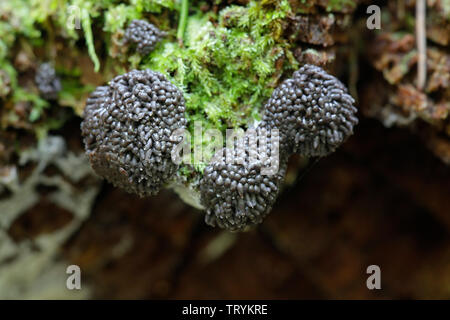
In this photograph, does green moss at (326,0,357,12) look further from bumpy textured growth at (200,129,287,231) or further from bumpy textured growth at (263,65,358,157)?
bumpy textured growth at (200,129,287,231)

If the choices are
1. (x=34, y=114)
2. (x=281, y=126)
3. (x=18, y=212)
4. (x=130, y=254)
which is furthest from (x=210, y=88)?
(x=130, y=254)

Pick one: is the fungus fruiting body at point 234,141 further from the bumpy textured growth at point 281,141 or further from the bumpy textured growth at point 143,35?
the bumpy textured growth at point 143,35

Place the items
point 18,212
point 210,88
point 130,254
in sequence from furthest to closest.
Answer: point 130,254 < point 18,212 < point 210,88

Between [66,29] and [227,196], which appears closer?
[227,196]

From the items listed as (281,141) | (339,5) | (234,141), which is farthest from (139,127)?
(339,5)

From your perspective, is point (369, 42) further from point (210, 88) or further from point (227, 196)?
point (227, 196)

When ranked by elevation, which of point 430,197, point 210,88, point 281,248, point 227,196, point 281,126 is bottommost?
point 281,248

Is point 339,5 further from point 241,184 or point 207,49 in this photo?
point 241,184

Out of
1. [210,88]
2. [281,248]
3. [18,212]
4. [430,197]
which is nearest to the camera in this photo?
[210,88]
